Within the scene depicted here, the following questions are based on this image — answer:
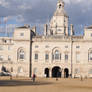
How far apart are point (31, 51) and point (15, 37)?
6827 mm

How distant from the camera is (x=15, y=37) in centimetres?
8581

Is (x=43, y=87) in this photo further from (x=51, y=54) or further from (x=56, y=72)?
(x=56, y=72)

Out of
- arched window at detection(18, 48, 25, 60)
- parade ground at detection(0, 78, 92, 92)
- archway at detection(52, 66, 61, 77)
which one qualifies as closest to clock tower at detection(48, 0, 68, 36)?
archway at detection(52, 66, 61, 77)

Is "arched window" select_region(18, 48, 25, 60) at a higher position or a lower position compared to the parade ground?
higher

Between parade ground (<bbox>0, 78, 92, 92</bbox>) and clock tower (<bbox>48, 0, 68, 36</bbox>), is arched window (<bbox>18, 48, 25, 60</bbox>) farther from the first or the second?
parade ground (<bbox>0, 78, 92, 92</bbox>)

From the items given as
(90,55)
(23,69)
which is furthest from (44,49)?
(90,55)

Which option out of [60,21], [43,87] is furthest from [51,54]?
[43,87]

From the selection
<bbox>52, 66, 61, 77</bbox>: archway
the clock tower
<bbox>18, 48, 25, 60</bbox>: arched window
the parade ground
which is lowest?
the parade ground

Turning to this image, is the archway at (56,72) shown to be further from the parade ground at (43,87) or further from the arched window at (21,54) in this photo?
the parade ground at (43,87)

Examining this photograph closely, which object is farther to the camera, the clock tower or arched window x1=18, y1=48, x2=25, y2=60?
the clock tower

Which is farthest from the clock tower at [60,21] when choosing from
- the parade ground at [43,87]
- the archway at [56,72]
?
the parade ground at [43,87]

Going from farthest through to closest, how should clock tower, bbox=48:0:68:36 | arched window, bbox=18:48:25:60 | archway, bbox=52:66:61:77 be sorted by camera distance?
clock tower, bbox=48:0:68:36 < archway, bbox=52:66:61:77 < arched window, bbox=18:48:25:60

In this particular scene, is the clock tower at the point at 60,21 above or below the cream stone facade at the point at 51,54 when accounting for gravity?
above

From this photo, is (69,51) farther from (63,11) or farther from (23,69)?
(63,11)
